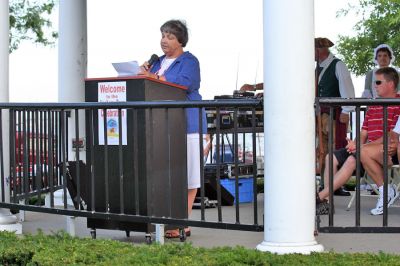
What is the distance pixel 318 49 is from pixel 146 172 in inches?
153

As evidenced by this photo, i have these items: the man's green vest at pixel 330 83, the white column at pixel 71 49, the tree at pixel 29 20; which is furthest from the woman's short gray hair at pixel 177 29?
the tree at pixel 29 20

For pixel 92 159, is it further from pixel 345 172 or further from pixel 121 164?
pixel 345 172

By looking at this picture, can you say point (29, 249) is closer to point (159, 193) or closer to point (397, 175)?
point (159, 193)

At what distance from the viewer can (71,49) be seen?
32.3 ft

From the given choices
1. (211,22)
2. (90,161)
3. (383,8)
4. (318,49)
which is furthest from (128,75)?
(383,8)

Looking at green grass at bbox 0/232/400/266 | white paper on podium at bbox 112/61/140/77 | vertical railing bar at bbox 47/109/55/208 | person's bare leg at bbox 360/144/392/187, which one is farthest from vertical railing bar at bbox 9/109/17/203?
person's bare leg at bbox 360/144/392/187

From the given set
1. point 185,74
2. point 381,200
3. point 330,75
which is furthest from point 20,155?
point 330,75

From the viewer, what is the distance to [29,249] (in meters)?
5.52

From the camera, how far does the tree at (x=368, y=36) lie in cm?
2842

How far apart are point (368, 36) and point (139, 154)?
25819mm

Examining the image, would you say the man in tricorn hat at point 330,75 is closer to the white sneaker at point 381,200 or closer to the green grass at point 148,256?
the white sneaker at point 381,200

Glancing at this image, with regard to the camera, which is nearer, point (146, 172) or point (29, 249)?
point (29, 249)

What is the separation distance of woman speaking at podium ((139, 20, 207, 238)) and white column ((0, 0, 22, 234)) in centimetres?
139

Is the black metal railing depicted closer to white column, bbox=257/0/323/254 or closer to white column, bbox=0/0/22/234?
white column, bbox=0/0/22/234
